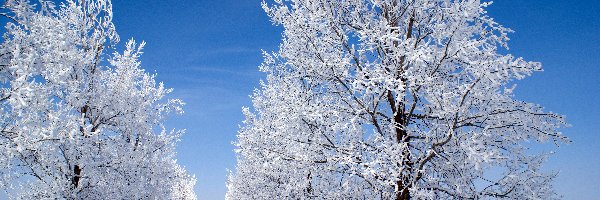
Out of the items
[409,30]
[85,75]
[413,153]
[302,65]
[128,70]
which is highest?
[128,70]

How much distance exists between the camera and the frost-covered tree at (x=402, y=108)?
573 centimetres

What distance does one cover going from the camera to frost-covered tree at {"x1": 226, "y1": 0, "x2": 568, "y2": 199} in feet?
18.8

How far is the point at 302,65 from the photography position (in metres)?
7.02

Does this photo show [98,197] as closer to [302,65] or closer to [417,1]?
[302,65]

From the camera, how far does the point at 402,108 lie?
6.92 meters

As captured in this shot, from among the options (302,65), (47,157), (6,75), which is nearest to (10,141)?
(6,75)

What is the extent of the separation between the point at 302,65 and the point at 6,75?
4.52 metres

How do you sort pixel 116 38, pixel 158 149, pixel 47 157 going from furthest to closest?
pixel 158 149
pixel 116 38
pixel 47 157

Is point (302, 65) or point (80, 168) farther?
point (80, 168)

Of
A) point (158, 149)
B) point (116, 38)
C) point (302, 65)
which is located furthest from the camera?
point (158, 149)

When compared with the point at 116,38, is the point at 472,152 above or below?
below

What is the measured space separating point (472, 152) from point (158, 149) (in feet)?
30.2

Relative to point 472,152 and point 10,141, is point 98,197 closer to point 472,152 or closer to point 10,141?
point 10,141

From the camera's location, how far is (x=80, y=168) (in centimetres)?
984
